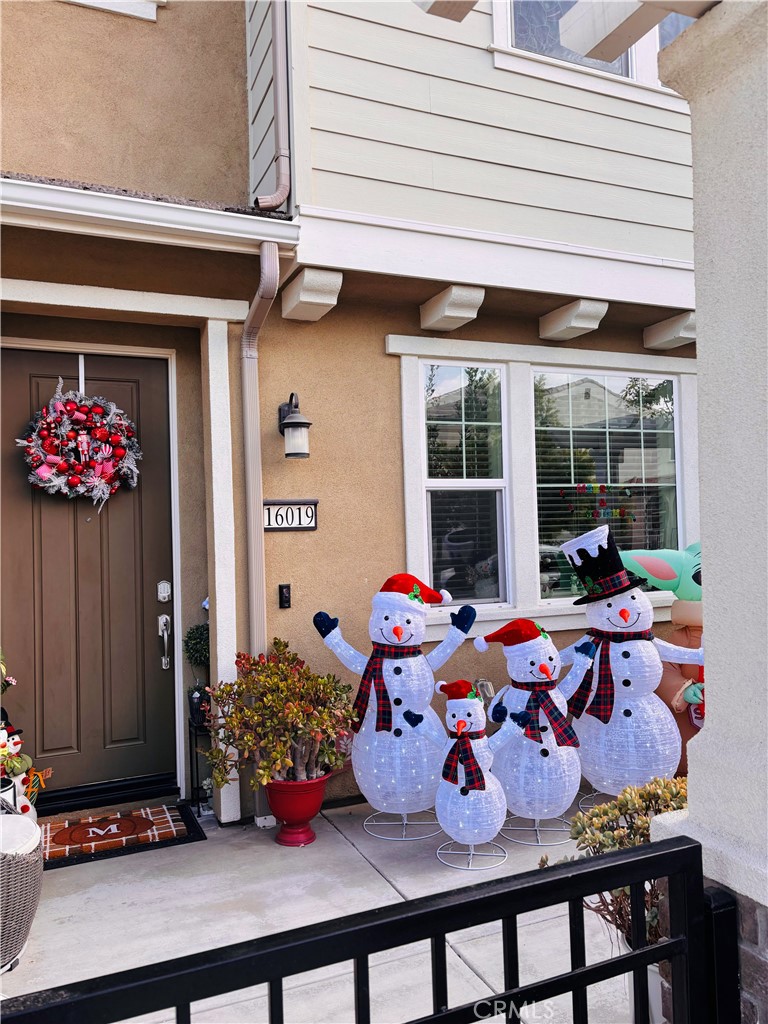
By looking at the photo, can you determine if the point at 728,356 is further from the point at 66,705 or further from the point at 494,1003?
the point at 66,705

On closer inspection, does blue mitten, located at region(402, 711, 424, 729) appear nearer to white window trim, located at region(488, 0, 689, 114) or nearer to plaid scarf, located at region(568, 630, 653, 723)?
plaid scarf, located at region(568, 630, 653, 723)

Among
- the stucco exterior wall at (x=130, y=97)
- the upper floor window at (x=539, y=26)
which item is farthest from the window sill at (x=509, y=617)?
the upper floor window at (x=539, y=26)

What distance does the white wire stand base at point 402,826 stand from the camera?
3967mm

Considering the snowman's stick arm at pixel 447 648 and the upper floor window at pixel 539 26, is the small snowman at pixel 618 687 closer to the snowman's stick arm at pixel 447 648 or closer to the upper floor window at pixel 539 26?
the snowman's stick arm at pixel 447 648

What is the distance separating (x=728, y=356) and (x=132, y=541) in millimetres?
3606

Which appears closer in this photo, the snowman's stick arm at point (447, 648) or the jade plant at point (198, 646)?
the snowman's stick arm at point (447, 648)

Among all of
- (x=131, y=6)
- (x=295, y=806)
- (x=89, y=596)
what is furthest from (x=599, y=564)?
(x=131, y=6)

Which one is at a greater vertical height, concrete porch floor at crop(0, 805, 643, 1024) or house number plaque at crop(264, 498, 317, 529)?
house number plaque at crop(264, 498, 317, 529)

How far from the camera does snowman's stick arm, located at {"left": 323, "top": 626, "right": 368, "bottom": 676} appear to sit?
4121 millimetres

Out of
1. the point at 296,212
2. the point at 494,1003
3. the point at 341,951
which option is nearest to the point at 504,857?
the point at 494,1003

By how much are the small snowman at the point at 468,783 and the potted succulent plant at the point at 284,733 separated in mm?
632

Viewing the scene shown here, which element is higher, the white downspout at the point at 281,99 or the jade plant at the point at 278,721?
the white downspout at the point at 281,99

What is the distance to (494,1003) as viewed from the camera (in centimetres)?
131

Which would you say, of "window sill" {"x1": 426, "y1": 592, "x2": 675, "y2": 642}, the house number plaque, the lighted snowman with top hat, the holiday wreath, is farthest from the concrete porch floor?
the holiday wreath
